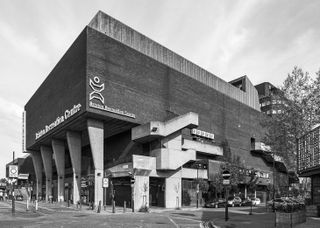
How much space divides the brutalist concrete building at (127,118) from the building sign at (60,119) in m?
0.18

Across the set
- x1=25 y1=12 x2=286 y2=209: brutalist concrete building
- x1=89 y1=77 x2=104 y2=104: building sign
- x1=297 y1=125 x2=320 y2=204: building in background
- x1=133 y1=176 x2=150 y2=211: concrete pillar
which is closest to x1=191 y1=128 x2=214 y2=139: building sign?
x1=25 y1=12 x2=286 y2=209: brutalist concrete building

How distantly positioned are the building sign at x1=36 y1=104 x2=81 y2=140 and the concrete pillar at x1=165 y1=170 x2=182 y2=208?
16807mm

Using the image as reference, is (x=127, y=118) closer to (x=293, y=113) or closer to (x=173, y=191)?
(x=173, y=191)

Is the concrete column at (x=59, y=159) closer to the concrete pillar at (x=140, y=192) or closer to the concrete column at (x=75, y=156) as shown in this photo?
the concrete column at (x=75, y=156)

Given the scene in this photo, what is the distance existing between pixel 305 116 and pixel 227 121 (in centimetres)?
4895

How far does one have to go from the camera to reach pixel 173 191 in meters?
52.9

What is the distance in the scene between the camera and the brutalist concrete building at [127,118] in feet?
165

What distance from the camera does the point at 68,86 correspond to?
5650cm

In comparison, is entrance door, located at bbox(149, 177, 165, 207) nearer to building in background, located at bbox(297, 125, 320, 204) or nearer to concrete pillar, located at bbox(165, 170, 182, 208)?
concrete pillar, located at bbox(165, 170, 182, 208)

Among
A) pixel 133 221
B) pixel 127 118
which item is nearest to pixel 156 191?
pixel 127 118

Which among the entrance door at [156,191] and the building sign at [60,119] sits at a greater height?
the building sign at [60,119]

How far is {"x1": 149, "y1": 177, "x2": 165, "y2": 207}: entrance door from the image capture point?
5278 cm

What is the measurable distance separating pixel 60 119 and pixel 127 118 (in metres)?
12.7

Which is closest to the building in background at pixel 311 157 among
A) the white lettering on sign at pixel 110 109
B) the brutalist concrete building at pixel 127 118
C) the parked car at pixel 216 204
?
the brutalist concrete building at pixel 127 118
